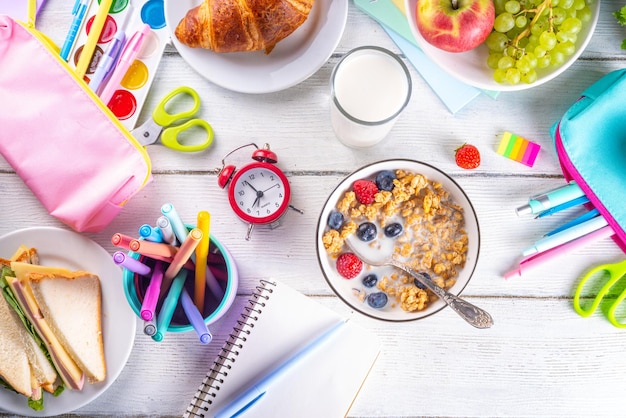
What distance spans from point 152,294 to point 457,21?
2.03ft

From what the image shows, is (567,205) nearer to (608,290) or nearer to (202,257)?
(608,290)

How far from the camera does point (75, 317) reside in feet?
3.25

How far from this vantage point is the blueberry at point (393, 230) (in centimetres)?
101

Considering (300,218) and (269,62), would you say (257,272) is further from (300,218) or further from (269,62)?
(269,62)

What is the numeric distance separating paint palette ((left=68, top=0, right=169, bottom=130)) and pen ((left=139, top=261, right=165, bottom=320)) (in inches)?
11.8

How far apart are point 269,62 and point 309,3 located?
13 cm

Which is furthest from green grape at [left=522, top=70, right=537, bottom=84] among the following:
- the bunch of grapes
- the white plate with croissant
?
the white plate with croissant

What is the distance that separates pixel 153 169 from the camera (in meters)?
1.07

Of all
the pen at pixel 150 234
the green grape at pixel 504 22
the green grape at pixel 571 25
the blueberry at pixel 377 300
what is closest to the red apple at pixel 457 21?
the green grape at pixel 504 22

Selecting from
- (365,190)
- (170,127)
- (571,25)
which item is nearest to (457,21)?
(571,25)

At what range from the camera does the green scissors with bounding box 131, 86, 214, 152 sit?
104cm

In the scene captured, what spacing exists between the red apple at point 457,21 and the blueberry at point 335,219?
1.07 feet

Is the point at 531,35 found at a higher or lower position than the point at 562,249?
higher

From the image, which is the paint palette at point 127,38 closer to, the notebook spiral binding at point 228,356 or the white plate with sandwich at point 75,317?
the white plate with sandwich at point 75,317
